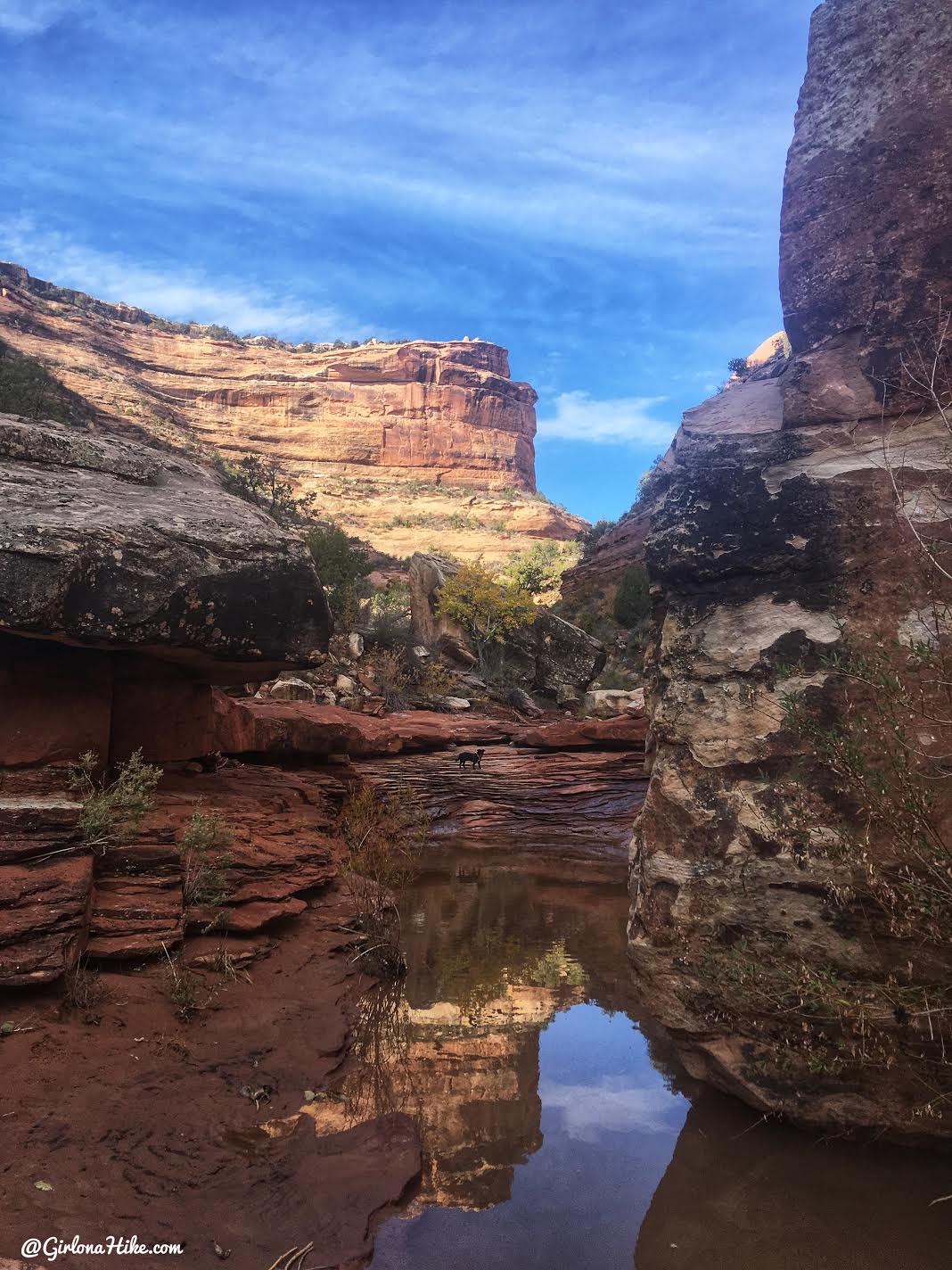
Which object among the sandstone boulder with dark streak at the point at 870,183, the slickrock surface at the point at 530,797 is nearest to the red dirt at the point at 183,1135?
the sandstone boulder with dark streak at the point at 870,183

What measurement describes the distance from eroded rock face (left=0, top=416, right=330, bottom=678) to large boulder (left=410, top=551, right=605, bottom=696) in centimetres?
1345

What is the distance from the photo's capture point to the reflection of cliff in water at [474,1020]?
12.2 ft

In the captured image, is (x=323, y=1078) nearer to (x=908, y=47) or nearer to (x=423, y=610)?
(x=908, y=47)

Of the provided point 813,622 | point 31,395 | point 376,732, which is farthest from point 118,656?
point 31,395

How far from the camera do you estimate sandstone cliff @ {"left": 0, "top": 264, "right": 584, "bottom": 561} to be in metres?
Result: 51.3

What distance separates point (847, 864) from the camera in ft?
9.99

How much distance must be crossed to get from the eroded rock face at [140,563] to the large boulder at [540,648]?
13.4m

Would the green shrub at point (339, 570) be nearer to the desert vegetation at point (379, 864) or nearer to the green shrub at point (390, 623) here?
the green shrub at point (390, 623)

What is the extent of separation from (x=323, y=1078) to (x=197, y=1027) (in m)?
0.73

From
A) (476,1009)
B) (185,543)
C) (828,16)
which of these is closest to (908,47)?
(828,16)

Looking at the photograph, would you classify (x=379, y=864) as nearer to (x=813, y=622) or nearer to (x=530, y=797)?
(x=813, y=622)

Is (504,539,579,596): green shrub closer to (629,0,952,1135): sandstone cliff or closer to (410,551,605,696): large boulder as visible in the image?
(410,551,605,696): large boulder

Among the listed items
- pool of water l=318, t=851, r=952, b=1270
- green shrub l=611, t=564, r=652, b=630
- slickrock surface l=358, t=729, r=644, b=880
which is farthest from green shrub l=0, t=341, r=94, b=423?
green shrub l=611, t=564, r=652, b=630

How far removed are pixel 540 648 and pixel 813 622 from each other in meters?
17.3
